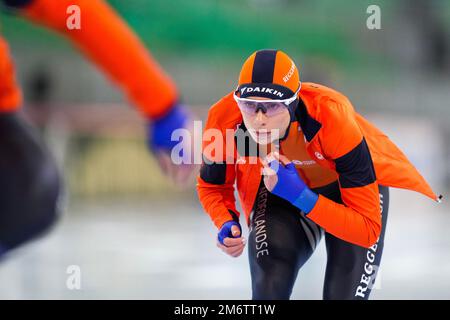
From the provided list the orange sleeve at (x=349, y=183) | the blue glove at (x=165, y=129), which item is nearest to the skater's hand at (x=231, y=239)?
the orange sleeve at (x=349, y=183)

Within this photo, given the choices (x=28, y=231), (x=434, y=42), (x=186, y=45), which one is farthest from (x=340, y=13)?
(x=28, y=231)

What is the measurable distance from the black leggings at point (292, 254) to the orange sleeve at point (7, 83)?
1038mm

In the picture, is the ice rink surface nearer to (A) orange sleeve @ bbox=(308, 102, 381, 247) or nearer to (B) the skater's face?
(B) the skater's face

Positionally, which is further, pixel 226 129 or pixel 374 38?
pixel 374 38

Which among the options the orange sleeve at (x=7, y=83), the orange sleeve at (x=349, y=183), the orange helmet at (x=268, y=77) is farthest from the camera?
the orange sleeve at (x=7, y=83)

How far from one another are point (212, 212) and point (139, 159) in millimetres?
7304

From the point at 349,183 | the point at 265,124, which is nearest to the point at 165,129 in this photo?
the point at 265,124

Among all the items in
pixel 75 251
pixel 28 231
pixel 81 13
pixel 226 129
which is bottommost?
pixel 75 251

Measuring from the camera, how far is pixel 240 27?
394 inches

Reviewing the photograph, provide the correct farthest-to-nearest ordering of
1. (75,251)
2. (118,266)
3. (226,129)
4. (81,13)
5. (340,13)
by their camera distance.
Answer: (340,13)
(75,251)
(118,266)
(226,129)
(81,13)

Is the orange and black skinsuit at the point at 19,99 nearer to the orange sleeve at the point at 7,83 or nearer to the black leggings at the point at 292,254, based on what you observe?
the orange sleeve at the point at 7,83

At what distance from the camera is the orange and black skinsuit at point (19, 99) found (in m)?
2.15

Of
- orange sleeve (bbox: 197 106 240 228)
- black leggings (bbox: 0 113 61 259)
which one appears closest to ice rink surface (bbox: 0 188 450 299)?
black leggings (bbox: 0 113 61 259)

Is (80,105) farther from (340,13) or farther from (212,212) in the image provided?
(212,212)
